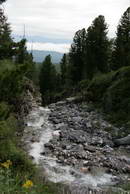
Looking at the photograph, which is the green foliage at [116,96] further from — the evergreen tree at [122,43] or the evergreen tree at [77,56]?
the evergreen tree at [77,56]

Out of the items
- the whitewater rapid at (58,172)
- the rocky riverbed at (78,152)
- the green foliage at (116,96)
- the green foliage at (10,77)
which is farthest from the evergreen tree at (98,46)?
the green foliage at (10,77)

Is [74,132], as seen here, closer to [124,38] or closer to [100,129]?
[100,129]

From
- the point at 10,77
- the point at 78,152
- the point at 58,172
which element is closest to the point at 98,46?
the point at 78,152

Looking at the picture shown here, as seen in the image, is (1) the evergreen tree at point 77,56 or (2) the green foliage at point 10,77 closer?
(2) the green foliage at point 10,77

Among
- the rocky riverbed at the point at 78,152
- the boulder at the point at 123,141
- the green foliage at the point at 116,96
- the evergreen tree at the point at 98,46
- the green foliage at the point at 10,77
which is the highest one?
the evergreen tree at the point at 98,46

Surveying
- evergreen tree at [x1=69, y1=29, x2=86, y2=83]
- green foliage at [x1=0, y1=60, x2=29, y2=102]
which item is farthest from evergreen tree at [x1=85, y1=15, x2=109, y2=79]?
green foliage at [x1=0, y1=60, x2=29, y2=102]

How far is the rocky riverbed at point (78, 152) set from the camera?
461 inches

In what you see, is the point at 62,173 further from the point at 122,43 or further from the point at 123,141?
the point at 122,43

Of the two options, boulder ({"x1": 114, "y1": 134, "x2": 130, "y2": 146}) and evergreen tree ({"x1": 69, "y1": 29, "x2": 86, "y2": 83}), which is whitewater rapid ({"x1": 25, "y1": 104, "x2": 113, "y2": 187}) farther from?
evergreen tree ({"x1": 69, "y1": 29, "x2": 86, "y2": 83})

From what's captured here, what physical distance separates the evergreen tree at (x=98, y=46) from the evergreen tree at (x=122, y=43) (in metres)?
1.36

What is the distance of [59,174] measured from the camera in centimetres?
1202

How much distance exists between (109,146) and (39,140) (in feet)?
13.2

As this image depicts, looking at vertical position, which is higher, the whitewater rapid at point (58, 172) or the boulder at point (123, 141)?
the boulder at point (123, 141)

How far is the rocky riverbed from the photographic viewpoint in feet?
38.4
